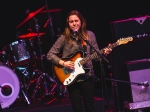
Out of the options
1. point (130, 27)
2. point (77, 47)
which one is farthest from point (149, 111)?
point (77, 47)

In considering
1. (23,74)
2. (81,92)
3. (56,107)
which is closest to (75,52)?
(81,92)

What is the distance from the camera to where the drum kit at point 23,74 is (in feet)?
24.4

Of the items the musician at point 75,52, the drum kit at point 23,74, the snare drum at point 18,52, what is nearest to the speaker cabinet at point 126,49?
the musician at point 75,52

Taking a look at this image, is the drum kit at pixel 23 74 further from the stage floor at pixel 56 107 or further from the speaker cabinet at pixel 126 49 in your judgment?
the speaker cabinet at pixel 126 49

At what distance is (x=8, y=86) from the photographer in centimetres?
746

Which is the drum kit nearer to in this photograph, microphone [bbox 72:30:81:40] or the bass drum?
the bass drum

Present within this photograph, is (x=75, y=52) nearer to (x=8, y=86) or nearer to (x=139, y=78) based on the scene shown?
(x=139, y=78)

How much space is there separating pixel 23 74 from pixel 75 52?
3.76 meters

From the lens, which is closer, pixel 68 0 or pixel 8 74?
pixel 8 74

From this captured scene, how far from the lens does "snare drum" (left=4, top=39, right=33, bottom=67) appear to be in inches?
310

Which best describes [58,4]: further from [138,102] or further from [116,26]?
[138,102]

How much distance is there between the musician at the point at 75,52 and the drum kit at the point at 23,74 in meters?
2.71

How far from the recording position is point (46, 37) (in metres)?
8.99

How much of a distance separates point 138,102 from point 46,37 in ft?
13.2
